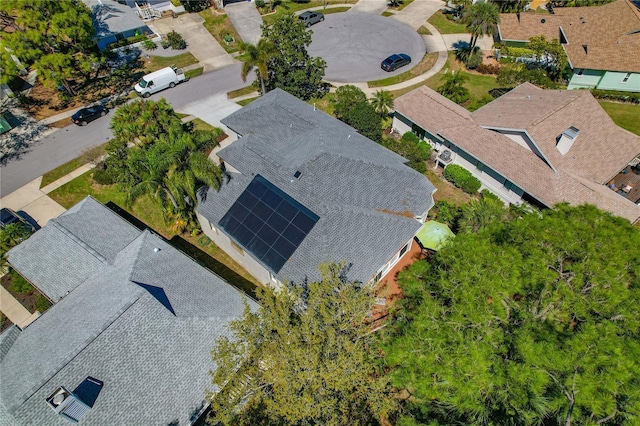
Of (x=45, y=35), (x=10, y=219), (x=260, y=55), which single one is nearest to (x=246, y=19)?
(x=260, y=55)

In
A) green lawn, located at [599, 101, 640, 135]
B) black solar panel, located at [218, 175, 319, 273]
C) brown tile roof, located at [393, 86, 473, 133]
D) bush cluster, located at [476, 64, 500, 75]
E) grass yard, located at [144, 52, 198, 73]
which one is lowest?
green lawn, located at [599, 101, 640, 135]

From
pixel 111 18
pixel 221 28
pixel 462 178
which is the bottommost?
pixel 462 178

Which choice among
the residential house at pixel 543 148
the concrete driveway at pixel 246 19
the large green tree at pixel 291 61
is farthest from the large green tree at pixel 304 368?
the concrete driveway at pixel 246 19

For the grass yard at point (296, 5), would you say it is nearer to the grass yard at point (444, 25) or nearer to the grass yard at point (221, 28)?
the grass yard at point (221, 28)

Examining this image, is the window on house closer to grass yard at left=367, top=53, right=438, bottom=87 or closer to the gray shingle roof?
grass yard at left=367, top=53, right=438, bottom=87

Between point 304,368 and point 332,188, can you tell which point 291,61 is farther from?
point 304,368

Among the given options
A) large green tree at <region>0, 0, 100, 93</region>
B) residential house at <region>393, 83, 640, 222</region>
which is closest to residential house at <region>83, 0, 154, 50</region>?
large green tree at <region>0, 0, 100, 93</region>

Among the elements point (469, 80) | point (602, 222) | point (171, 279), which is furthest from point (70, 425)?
point (469, 80)
